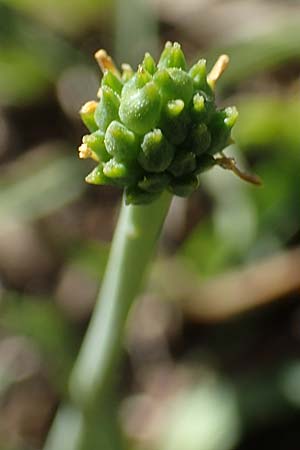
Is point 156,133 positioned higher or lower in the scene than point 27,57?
higher

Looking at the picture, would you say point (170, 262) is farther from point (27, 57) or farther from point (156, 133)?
point (156, 133)

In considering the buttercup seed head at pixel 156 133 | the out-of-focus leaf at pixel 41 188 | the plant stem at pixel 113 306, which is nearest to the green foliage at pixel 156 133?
the buttercup seed head at pixel 156 133

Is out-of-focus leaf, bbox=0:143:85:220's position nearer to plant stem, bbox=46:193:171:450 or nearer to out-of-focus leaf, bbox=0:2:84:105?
out-of-focus leaf, bbox=0:2:84:105

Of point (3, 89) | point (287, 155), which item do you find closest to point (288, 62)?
point (287, 155)

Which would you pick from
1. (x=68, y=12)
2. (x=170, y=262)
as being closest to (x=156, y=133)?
(x=170, y=262)

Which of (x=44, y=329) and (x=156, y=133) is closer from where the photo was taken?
(x=156, y=133)

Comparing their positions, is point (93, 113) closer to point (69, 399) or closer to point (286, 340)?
point (69, 399)
